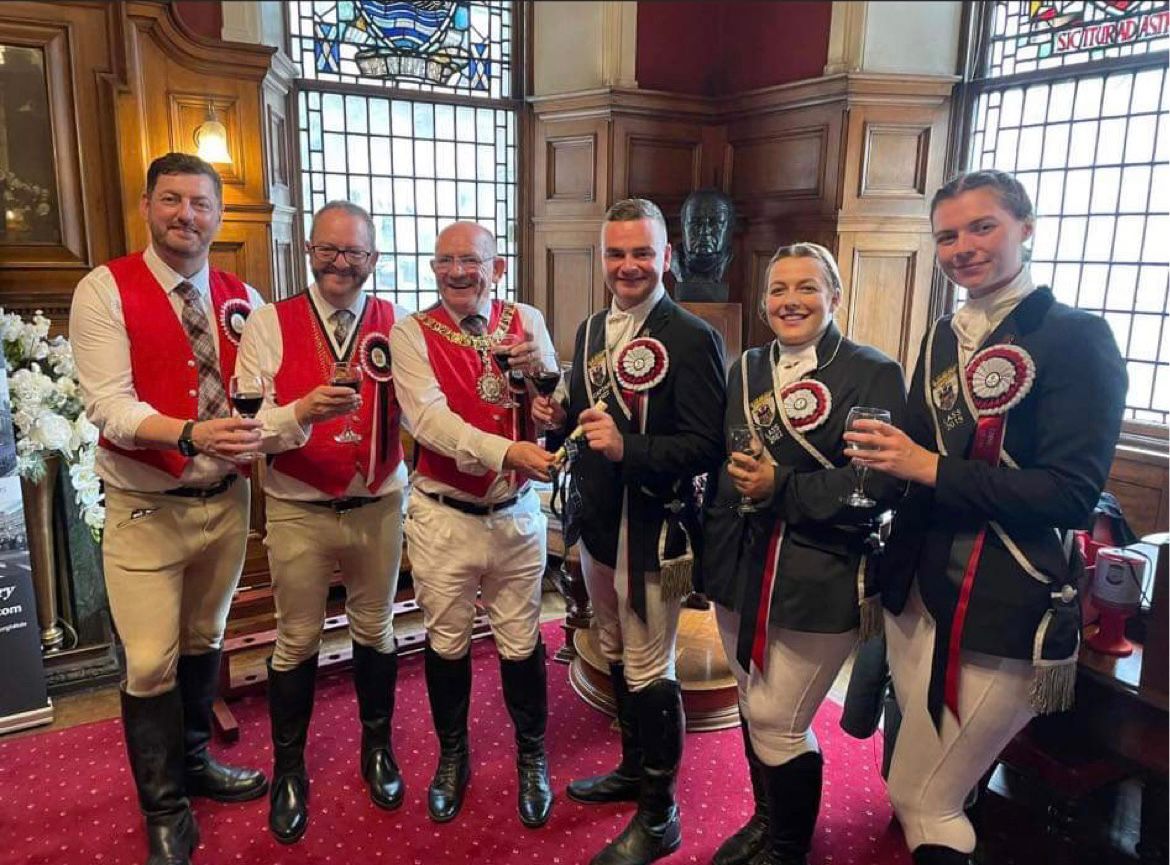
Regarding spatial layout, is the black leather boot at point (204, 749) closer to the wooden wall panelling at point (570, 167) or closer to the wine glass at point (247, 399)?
the wine glass at point (247, 399)

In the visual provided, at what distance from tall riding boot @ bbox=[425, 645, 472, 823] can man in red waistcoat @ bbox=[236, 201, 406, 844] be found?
148 mm

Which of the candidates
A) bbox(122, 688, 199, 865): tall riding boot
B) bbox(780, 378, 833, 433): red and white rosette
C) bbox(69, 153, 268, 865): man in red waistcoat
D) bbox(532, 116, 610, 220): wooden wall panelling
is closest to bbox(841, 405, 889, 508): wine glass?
bbox(780, 378, 833, 433): red and white rosette

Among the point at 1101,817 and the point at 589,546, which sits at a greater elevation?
the point at 589,546

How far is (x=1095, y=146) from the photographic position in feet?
12.3

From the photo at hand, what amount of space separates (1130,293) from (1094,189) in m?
0.50

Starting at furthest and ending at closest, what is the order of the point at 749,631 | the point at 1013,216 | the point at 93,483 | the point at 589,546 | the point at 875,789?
the point at 93,483
the point at 875,789
the point at 589,546
the point at 749,631
the point at 1013,216

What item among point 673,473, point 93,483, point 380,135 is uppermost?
point 380,135

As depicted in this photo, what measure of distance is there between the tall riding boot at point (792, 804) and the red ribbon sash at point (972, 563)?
1.33 ft

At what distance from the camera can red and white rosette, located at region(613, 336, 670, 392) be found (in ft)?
6.25

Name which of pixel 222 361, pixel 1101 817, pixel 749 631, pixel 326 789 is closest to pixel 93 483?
pixel 222 361

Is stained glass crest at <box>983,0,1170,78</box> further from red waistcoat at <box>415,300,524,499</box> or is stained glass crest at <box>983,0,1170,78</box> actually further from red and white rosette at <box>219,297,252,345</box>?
red and white rosette at <box>219,297,252,345</box>

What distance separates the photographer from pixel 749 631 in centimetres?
180

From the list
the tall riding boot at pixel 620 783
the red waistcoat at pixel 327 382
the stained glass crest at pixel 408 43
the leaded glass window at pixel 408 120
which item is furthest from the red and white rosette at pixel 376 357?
the stained glass crest at pixel 408 43

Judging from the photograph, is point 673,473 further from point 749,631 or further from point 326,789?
point 326,789
